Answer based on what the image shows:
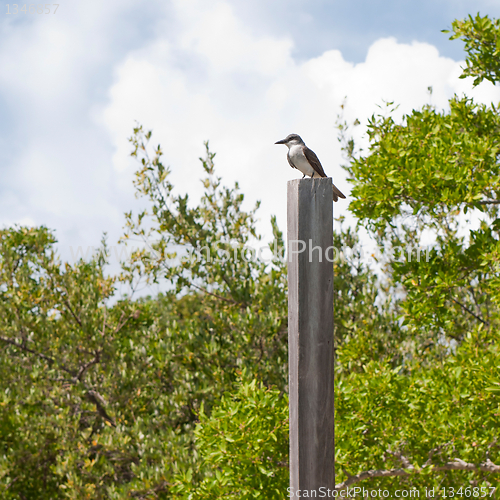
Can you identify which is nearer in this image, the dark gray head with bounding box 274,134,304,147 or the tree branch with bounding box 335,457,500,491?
the dark gray head with bounding box 274,134,304,147

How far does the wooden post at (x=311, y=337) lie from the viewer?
2439 millimetres

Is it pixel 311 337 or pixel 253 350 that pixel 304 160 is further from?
pixel 253 350

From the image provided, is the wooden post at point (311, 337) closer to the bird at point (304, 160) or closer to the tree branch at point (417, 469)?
the bird at point (304, 160)

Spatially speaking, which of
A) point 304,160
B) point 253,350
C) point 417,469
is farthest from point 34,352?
point 304,160

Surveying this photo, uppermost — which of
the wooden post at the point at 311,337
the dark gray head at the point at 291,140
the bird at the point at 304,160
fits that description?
the dark gray head at the point at 291,140

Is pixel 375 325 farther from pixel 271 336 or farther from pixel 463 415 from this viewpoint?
pixel 463 415

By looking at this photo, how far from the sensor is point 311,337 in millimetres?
2477

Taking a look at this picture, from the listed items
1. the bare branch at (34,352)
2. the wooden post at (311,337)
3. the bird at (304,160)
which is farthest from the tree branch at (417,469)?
the bare branch at (34,352)

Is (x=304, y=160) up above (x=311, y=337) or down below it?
above

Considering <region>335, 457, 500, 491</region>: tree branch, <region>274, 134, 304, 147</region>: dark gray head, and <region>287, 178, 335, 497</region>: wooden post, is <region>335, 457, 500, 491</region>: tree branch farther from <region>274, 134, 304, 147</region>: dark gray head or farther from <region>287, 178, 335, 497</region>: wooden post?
<region>274, 134, 304, 147</region>: dark gray head

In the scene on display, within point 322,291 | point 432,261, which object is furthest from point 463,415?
point 322,291

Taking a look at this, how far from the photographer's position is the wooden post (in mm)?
2439

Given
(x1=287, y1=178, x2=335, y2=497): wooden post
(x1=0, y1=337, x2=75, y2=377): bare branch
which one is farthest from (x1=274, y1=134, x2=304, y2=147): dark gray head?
(x1=0, y1=337, x2=75, y2=377): bare branch

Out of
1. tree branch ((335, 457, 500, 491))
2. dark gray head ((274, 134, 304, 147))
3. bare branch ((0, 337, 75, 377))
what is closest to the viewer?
dark gray head ((274, 134, 304, 147))
